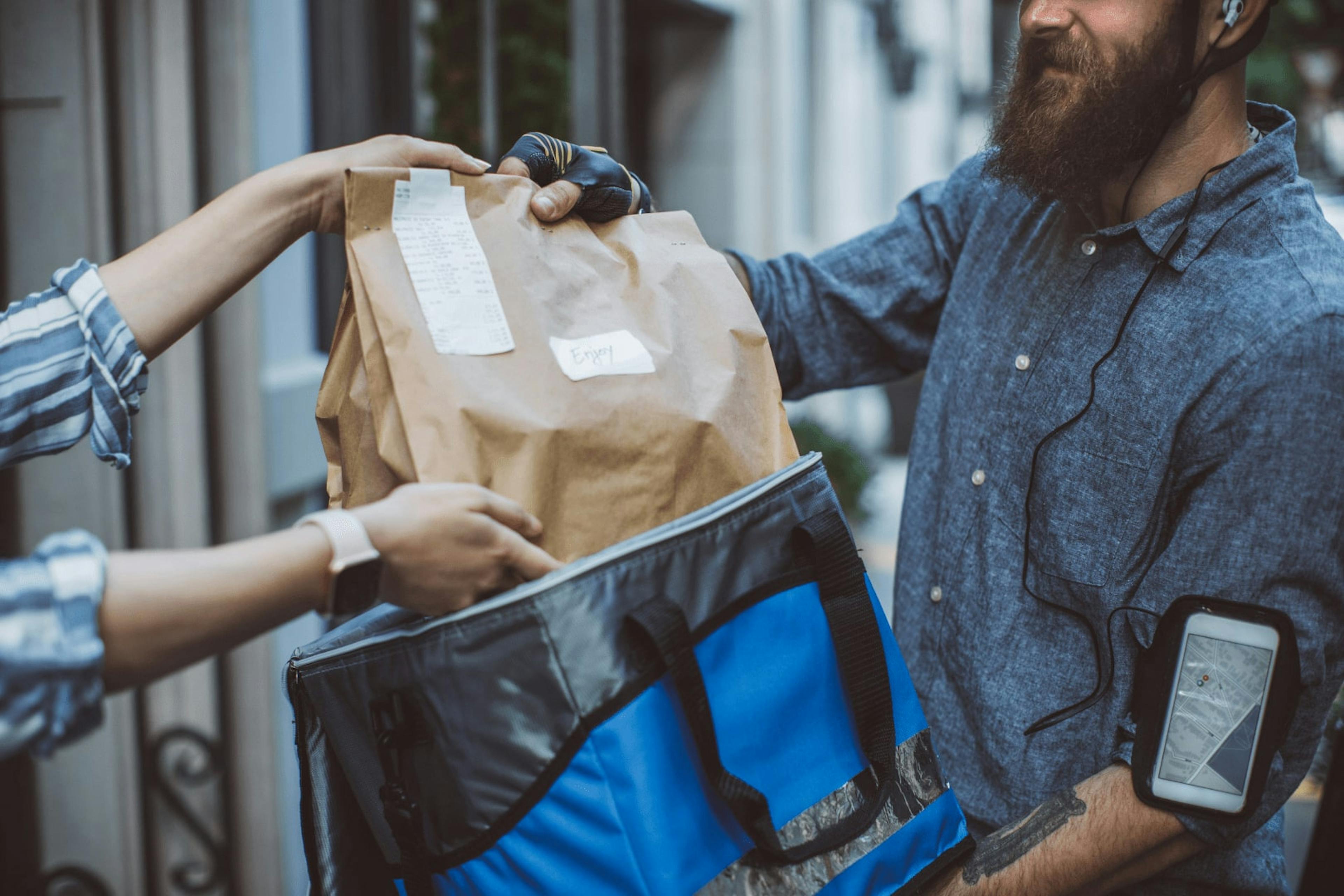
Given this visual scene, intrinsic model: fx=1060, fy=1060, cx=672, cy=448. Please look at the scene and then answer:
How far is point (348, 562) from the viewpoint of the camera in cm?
84

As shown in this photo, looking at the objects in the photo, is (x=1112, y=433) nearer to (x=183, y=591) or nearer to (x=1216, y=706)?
(x=1216, y=706)

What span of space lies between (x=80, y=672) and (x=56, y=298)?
0.46 meters

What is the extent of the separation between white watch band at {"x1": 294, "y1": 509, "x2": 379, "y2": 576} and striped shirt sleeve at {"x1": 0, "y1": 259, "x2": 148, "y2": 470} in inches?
11.7

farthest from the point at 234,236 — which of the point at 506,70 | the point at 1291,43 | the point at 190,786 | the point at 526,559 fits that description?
the point at 1291,43

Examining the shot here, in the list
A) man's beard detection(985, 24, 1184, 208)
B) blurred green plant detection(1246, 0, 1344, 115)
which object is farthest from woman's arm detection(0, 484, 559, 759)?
blurred green plant detection(1246, 0, 1344, 115)

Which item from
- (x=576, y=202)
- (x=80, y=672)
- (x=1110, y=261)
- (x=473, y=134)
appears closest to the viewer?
(x=80, y=672)

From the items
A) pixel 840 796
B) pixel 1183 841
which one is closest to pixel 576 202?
pixel 840 796

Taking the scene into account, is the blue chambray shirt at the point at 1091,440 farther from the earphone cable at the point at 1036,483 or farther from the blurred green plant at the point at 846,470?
the blurred green plant at the point at 846,470

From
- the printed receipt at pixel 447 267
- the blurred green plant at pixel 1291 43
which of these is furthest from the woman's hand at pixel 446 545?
the blurred green plant at pixel 1291 43

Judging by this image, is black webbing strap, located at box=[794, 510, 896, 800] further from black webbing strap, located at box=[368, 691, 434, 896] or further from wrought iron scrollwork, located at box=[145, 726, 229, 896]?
wrought iron scrollwork, located at box=[145, 726, 229, 896]

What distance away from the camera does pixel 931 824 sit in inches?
42.0

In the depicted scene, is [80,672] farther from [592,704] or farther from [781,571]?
[781,571]

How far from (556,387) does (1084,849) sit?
72 centimetres

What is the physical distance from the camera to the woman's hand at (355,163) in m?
1.08
